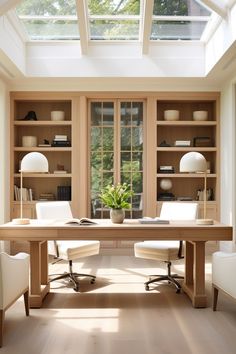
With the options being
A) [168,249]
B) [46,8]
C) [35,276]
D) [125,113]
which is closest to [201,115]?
[125,113]

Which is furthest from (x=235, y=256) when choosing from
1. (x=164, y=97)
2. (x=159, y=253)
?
(x=164, y=97)

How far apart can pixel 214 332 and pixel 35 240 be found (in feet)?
5.89

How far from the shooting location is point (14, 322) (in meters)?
3.70

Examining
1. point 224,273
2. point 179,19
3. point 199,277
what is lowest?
point 199,277

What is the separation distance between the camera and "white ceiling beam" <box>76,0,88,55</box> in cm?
533

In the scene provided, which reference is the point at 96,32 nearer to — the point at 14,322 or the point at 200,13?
the point at 200,13

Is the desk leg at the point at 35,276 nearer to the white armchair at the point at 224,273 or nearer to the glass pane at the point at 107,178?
the white armchair at the point at 224,273

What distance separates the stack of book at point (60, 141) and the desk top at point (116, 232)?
3.23m

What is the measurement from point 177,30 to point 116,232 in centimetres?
343

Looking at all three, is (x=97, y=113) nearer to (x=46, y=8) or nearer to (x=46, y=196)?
(x=46, y=196)

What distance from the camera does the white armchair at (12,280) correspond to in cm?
325

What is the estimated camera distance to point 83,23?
18.7ft

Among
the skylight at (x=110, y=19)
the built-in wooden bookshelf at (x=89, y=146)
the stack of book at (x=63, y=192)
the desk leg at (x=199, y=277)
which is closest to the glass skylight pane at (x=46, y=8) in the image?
the skylight at (x=110, y=19)

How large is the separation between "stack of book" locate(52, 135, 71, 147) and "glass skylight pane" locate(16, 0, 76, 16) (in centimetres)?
208
